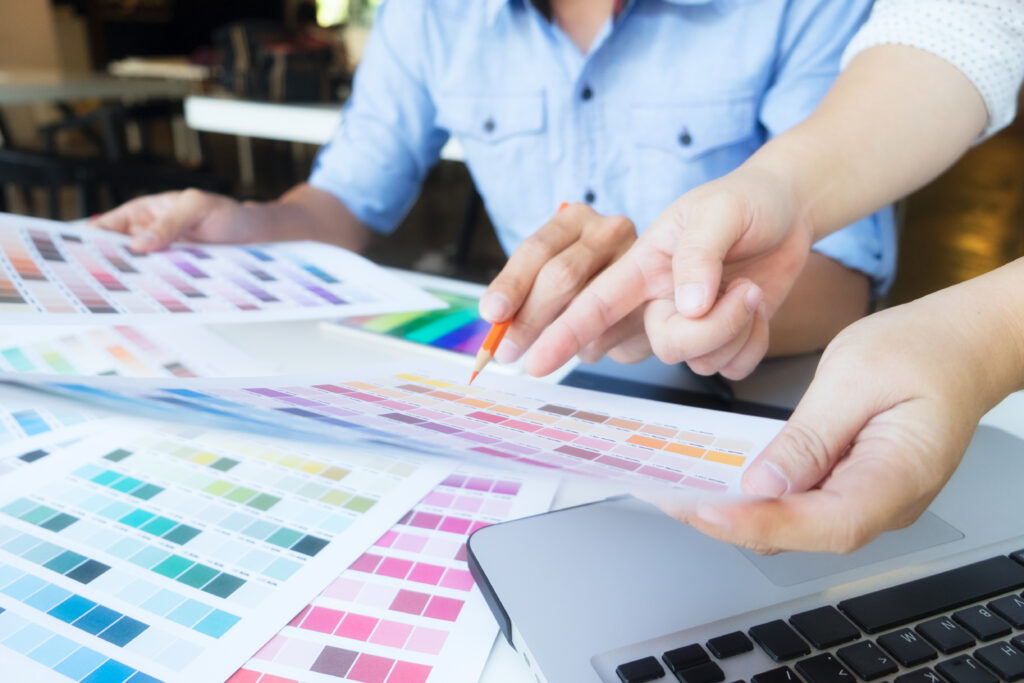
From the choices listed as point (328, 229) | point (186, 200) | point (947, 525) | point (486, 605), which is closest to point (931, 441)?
point (947, 525)

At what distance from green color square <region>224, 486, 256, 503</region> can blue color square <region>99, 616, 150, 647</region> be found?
9cm

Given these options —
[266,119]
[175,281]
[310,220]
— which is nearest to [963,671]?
[175,281]

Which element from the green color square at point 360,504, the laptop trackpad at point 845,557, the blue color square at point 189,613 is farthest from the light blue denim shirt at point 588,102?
the blue color square at point 189,613

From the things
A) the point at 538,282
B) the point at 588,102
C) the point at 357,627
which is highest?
the point at 588,102

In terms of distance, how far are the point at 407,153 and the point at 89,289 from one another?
0.59 m

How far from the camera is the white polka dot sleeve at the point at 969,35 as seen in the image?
0.59 m

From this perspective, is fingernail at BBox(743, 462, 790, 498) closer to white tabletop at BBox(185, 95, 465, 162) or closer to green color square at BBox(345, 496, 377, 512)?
green color square at BBox(345, 496, 377, 512)

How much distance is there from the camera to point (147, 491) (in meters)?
0.40

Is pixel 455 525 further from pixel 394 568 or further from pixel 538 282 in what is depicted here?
pixel 538 282

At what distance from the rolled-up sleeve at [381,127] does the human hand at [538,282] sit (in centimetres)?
52

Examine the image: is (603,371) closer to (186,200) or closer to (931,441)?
(931,441)

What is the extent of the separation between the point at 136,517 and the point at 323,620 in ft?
0.45

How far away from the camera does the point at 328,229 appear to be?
931mm

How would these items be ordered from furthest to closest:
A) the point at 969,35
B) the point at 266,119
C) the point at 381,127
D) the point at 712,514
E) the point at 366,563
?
the point at 266,119, the point at 381,127, the point at 969,35, the point at 366,563, the point at 712,514
